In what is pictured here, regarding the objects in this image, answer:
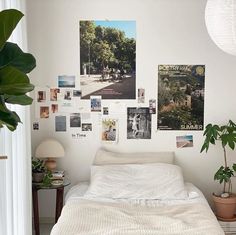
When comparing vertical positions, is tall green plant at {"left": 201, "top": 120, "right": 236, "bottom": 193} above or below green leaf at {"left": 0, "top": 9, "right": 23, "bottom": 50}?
below

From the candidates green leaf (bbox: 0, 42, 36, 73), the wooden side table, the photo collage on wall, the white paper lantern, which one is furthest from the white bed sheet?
green leaf (bbox: 0, 42, 36, 73)

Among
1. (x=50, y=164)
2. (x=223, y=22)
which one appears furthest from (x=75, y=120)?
(x=223, y=22)

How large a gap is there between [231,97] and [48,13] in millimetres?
2023

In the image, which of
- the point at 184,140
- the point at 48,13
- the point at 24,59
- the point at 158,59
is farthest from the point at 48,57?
the point at 24,59

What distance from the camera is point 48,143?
164 inches

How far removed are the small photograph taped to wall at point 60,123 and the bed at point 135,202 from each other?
0.46m

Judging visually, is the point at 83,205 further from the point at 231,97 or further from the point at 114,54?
the point at 231,97

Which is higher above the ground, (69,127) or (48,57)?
(48,57)

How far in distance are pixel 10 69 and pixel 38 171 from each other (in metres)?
2.76

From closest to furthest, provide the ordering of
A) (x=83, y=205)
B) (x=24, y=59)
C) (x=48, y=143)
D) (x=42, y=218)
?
(x=24, y=59) → (x=83, y=205) → (x=48, y=143) → (x=42, y=218)

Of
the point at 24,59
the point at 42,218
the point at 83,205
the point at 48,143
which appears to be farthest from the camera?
the point at 42,218

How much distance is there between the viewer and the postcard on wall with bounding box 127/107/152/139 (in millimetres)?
4332

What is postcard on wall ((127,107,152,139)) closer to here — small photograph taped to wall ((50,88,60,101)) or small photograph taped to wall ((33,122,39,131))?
small photograph taped to wall ((50,88,60,101))

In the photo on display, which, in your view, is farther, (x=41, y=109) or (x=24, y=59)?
(x=41, y=109)
